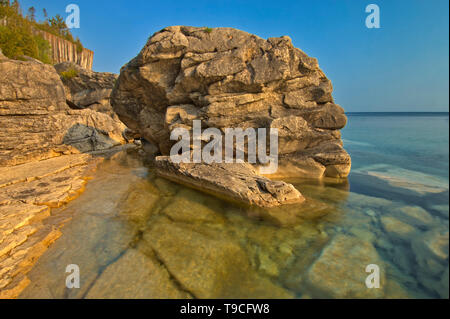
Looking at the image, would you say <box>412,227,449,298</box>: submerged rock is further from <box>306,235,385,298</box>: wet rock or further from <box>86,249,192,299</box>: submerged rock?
<box>86,249,192,299</box>: submerged rock

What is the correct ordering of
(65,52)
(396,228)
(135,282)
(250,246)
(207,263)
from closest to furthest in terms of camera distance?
(135,282), (207,263), (250,246), (396,228), (65,52)

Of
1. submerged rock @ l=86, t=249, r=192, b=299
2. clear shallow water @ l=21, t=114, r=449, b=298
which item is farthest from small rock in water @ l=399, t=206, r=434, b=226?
submerged rock @ l=86, t=249, r=192, b=299

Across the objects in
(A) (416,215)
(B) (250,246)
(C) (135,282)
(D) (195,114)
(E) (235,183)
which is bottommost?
(C) (135,282)

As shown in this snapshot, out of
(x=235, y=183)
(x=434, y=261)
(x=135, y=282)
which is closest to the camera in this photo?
(x=434, y=261)

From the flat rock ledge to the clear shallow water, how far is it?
1.47 feet

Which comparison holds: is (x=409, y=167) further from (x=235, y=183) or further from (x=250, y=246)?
(x=250, y=246)

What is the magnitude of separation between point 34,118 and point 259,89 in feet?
53.6

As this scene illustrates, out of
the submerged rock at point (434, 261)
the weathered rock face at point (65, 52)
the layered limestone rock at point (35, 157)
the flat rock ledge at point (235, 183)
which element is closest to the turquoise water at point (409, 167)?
the submerged rock at point (434, 261)

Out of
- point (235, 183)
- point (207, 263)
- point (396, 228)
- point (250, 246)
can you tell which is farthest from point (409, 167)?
point (207, 263)

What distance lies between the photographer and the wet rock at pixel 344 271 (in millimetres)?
3902

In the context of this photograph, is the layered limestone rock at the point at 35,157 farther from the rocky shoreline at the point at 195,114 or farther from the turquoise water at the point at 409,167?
the turquoise water at the point at 409,167

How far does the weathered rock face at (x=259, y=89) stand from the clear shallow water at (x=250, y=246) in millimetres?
2518

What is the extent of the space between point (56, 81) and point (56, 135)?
4435mm

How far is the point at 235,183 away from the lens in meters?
8.31
